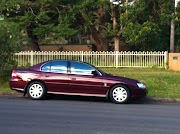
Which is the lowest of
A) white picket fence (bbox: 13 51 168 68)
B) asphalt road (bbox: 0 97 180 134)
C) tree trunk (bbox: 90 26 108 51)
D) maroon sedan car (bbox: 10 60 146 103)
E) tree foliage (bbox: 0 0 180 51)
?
asphalt road (bbox: 0 97 180 134)

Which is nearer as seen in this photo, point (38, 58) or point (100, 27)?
point (38, 58)

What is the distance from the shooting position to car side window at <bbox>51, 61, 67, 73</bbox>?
44.3 feet

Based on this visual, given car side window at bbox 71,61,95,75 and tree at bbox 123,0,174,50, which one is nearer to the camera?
car side window at bbox 71,61,95,75

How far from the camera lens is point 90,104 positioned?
12.7 metres

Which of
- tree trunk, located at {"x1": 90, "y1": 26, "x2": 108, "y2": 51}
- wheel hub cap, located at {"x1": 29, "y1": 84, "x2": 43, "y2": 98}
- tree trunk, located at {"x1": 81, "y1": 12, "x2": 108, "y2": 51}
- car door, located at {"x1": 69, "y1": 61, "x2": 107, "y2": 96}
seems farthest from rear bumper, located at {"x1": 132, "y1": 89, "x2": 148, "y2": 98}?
tree trunk, located at {"x1": 90, "y1": 26, "x2": 108, "y2": 51}

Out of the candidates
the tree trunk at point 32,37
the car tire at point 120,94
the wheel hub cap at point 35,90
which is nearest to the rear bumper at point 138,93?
the car tire at point 120,94

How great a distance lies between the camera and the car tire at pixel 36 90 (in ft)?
43.8

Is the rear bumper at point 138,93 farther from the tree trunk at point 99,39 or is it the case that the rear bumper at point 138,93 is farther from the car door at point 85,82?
the tree trunk at point 99,39

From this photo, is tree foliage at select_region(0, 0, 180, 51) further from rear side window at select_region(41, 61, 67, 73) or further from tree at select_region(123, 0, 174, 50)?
rear side window at select_region(41, 61, 67, 73)

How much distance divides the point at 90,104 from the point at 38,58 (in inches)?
437

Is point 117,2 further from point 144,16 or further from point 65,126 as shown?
point 65,126

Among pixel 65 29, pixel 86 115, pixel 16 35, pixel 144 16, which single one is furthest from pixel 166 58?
pixel 86 115

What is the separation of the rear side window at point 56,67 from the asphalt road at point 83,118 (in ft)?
3.91

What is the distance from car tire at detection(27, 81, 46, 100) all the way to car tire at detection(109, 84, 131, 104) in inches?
91.4
